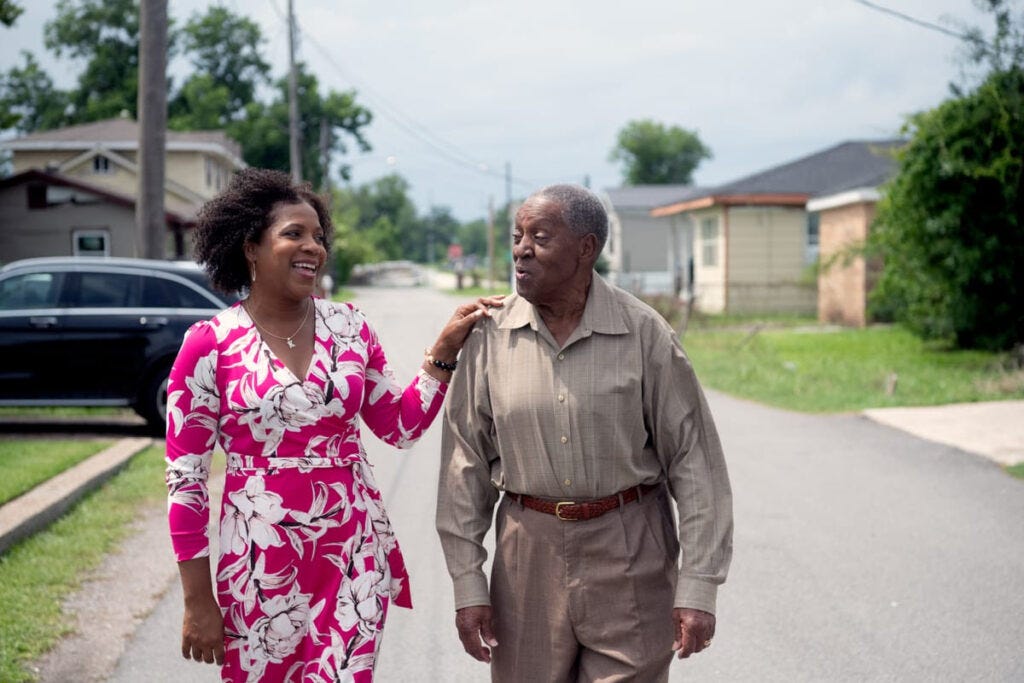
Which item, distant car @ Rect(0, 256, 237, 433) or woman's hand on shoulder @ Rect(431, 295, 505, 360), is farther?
distant car @ Rect(0, 256, 237, 433)

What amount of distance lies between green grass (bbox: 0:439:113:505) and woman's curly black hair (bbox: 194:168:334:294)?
541 centimetres

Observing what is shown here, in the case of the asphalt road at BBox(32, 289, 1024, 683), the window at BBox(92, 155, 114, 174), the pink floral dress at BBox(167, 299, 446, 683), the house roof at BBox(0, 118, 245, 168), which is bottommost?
the asphalt road at BBox(32, 289, 1024, 683)

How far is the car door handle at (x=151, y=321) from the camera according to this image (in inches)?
474

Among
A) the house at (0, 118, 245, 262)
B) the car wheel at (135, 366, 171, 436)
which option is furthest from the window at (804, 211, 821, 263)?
the car wheel at (135, 366, 171, 436)

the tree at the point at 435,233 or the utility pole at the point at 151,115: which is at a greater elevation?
the tree at the point at 435,233

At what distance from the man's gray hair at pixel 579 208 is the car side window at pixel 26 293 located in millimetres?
10252

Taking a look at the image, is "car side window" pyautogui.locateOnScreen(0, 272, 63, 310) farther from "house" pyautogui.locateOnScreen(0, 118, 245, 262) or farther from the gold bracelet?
"house" pyautogui.locateOnScreen(0, 118, 245, 262)

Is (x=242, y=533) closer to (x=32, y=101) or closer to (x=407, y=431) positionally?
(x=407, y=431)

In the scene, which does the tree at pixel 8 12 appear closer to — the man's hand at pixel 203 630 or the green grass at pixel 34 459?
the green grass at pixel 34 459

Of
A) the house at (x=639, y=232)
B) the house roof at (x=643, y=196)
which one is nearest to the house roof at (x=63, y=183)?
the house at (x=639, y=232)

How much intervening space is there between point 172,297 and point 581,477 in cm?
986

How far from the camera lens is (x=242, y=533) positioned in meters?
3.25

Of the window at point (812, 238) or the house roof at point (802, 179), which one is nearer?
the house roof at point (802, 179)

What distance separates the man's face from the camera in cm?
318
